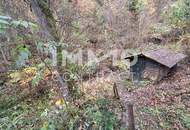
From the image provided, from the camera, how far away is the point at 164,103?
621 centimetres

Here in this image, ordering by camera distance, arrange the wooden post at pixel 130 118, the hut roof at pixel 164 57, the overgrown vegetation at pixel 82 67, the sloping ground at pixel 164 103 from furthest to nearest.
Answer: the hut roof at pixel 164 57 → the sloping ground at pixel 164 103 → the wooden post at pixel 130 118 → the overgrown vegetation at pixel 82 67

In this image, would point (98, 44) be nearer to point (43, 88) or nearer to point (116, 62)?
point (116, 62)

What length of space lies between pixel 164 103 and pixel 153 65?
2.38 m

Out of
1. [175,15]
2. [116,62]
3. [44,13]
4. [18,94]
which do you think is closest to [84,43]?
[116,62]

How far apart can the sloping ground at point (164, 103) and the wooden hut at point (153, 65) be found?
0.31 meters

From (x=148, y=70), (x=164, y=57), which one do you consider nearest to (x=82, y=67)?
(x=148, y=70)

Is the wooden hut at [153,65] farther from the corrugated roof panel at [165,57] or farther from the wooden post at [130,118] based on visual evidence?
the wooden post at [130,118]

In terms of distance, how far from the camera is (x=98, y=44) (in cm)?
1219

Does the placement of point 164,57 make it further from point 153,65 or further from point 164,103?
point 164,103

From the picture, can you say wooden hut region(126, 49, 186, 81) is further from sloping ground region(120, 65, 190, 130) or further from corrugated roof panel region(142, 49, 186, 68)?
sloping ground region(120, 65, 190, 130)

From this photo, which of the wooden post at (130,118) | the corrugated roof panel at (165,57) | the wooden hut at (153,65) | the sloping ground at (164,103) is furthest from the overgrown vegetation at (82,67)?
the corrugated roof panel at (165,57)

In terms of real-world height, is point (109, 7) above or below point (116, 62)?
above

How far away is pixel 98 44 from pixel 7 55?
13.4 ft

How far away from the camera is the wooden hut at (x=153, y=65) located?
8.25 meters
